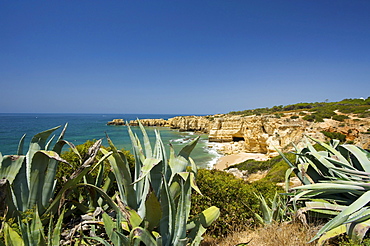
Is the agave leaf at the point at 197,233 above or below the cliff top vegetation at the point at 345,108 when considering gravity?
below

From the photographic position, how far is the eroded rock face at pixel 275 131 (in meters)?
15.4

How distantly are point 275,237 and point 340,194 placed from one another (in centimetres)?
113

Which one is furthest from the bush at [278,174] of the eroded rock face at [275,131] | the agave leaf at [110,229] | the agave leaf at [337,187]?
the agave leaf at [110,229]

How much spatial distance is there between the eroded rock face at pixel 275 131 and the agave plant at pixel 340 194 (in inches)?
121

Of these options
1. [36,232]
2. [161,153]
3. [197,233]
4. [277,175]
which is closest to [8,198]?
[36,232]

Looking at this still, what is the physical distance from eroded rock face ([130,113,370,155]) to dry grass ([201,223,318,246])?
3902 millimetres

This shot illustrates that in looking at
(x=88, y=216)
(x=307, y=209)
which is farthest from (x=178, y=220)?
(x=307, y=209)

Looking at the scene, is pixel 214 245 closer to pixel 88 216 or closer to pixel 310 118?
pixel 88 216

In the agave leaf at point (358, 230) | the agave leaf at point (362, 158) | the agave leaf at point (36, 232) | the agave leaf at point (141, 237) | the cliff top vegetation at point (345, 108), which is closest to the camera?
the agave leaf at point (36, 232)

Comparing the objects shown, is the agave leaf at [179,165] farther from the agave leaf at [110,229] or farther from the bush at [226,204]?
the bush at [226,204]

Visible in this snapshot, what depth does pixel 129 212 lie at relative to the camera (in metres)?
1.77

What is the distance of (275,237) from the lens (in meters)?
2.48

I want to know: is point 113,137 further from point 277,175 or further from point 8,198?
point 8,198

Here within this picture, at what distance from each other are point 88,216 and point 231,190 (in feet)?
7.86
